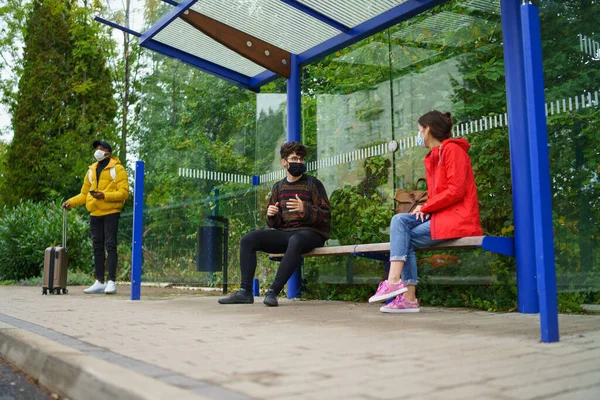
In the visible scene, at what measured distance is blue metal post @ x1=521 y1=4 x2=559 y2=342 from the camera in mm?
2949

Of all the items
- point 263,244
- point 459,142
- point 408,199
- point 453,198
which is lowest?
point 263,244

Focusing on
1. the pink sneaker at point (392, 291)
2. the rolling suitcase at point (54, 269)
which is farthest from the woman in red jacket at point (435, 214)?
the rolling suitcase at point (54, 269)

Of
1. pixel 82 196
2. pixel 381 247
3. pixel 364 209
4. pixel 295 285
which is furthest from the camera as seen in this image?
pixel 82 196

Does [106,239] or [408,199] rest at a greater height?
[408,199]

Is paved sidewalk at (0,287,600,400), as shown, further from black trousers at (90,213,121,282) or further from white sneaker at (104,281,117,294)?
black trousers at (90,213,121,282)

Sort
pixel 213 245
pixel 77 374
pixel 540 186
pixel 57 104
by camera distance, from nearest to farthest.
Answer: pixel 77 374
pixel 540 186
pixel 213 245
pixel 57 104

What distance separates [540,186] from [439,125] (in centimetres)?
192

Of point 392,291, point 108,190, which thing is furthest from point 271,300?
point 108,190

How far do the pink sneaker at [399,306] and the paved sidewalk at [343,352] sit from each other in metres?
0.13

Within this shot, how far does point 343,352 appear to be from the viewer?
2.78 meters

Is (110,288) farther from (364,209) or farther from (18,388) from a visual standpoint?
(18,388)

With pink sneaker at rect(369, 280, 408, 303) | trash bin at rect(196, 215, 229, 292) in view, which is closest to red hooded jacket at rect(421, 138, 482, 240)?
pink sneaker at rect(369, 280, 408, 303)

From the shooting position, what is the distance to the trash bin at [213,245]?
300 inches

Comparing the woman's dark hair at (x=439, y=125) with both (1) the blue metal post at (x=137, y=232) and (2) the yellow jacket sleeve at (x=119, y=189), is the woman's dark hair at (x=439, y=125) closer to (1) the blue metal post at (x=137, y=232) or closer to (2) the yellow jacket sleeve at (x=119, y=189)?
(1) the blue metal post at (x=137, y=232)
